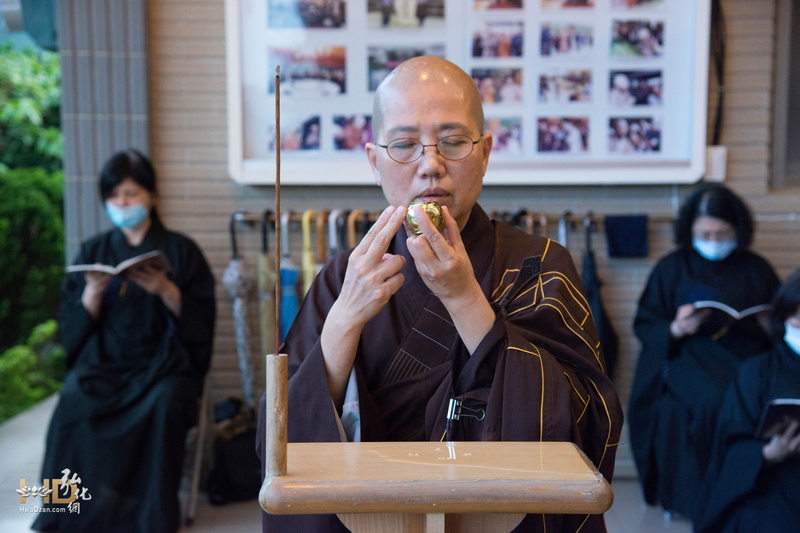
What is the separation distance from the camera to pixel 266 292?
3.67 metres

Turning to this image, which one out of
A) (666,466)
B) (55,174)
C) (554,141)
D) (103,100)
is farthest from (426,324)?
(55,174)

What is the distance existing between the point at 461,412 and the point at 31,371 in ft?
16.0

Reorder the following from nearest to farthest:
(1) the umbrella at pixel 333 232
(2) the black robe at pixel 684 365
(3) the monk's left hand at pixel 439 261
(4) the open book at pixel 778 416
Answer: (3) the monk's left hand at pixel 439 261, (4) the open book at pixel 778 416, (2) the black robe at pixel 684 365, (1) the umbrella at pixel 333 232

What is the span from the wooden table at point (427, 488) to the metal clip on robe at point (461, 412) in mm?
294

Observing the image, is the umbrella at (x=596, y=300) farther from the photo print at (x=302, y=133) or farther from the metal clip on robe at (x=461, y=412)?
the metal clip on robe at (x=461, y=412)

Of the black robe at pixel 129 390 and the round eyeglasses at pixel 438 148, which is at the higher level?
the round eyeglasses at pixel 438 148

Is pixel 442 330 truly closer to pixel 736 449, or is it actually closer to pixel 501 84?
pixel 736 449

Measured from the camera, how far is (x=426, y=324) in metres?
1.62

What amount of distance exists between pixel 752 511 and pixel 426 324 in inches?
67.6

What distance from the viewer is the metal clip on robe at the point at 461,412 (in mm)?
1492

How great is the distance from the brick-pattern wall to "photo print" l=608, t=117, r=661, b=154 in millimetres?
199

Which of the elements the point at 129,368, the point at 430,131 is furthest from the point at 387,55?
the point at 430,131

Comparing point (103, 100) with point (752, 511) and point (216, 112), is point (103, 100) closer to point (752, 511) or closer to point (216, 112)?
point (216, 112)

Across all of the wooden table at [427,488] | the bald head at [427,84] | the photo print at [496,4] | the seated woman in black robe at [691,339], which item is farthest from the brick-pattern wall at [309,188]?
the wooden table at [427,488]
